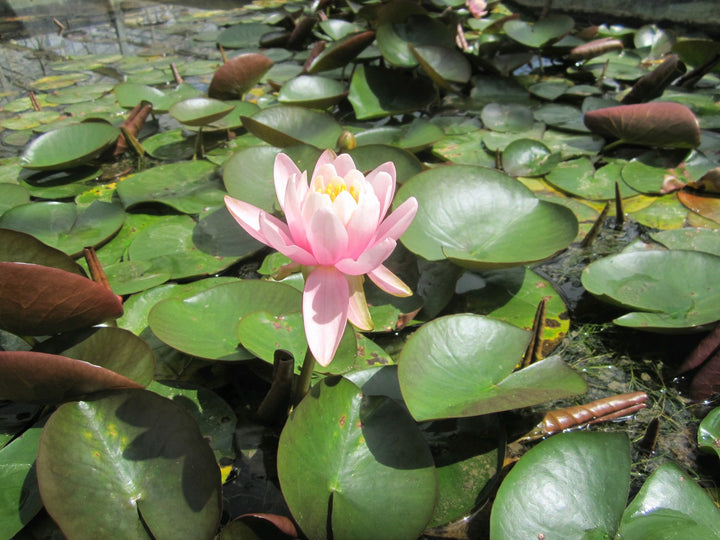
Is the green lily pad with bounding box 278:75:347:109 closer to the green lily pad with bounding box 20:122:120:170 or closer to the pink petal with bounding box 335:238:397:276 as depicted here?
the green lily pad with bounding box 20:122:120:170

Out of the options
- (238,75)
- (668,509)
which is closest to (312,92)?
(238,75)

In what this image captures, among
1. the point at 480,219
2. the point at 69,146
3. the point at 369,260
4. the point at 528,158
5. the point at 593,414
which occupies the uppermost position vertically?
the point at 369,260

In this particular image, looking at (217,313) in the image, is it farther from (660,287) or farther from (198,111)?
(198,111)

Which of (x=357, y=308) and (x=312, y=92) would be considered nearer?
(x=357, y=308)

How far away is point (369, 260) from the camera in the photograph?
87cm

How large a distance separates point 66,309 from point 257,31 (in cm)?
468

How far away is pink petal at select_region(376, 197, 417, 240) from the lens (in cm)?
92

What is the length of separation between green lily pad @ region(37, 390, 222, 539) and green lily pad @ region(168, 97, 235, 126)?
5.78 ft

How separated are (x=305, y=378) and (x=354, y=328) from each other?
33 cm

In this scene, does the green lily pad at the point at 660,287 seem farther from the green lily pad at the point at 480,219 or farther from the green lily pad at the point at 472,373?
the green lily pad at the point at 472,373

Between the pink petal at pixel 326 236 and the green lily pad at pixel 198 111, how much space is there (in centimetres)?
181

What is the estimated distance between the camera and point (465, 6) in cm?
495

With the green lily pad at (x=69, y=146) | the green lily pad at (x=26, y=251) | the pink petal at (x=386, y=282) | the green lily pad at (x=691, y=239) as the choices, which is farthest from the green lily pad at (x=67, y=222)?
the green lily pad at (x=691, y=239)

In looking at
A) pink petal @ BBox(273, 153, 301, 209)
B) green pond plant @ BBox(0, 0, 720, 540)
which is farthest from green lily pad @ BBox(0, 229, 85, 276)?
pink petal @ BBox(273, 153, 301, 209)
